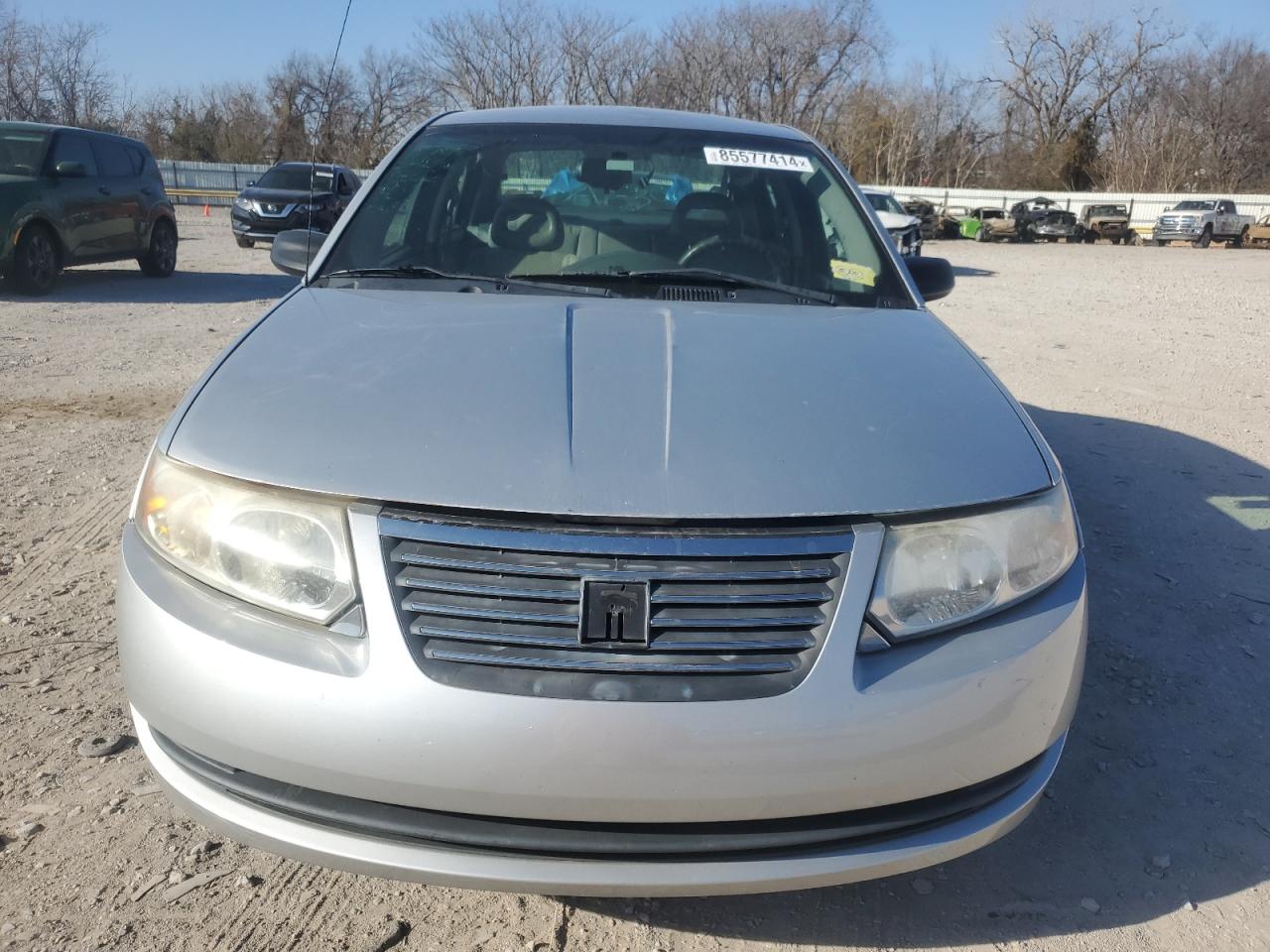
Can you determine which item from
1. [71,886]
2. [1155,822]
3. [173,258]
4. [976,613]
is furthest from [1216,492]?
[173,258]

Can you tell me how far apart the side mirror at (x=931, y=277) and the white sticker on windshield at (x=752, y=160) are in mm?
470

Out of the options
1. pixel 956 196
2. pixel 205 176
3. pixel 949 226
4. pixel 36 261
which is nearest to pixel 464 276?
pixel 36 261

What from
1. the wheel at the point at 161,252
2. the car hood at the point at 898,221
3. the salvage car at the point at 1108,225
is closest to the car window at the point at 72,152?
the wheel at the point at 161,252

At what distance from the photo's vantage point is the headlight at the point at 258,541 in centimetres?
168

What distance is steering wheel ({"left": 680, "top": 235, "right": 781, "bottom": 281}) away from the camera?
2.87m

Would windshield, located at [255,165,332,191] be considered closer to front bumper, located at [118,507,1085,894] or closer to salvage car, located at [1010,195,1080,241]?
front bumper, located at [118,507,1085,894]

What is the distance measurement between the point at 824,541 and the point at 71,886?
5.51 ft

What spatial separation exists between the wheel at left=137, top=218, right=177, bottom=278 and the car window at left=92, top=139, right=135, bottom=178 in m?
0.73

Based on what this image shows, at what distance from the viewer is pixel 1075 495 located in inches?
185

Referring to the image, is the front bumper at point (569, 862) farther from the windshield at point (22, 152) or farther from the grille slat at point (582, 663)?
the windshield at point (22, 152)

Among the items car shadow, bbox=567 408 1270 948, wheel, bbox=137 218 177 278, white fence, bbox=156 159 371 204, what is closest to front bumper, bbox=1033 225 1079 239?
white fence, bbox=156 159 371 204

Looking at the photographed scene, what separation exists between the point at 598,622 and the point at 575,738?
18cm

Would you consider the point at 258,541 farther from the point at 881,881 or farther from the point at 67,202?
the point at 67,202

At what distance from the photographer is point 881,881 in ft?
7.18
